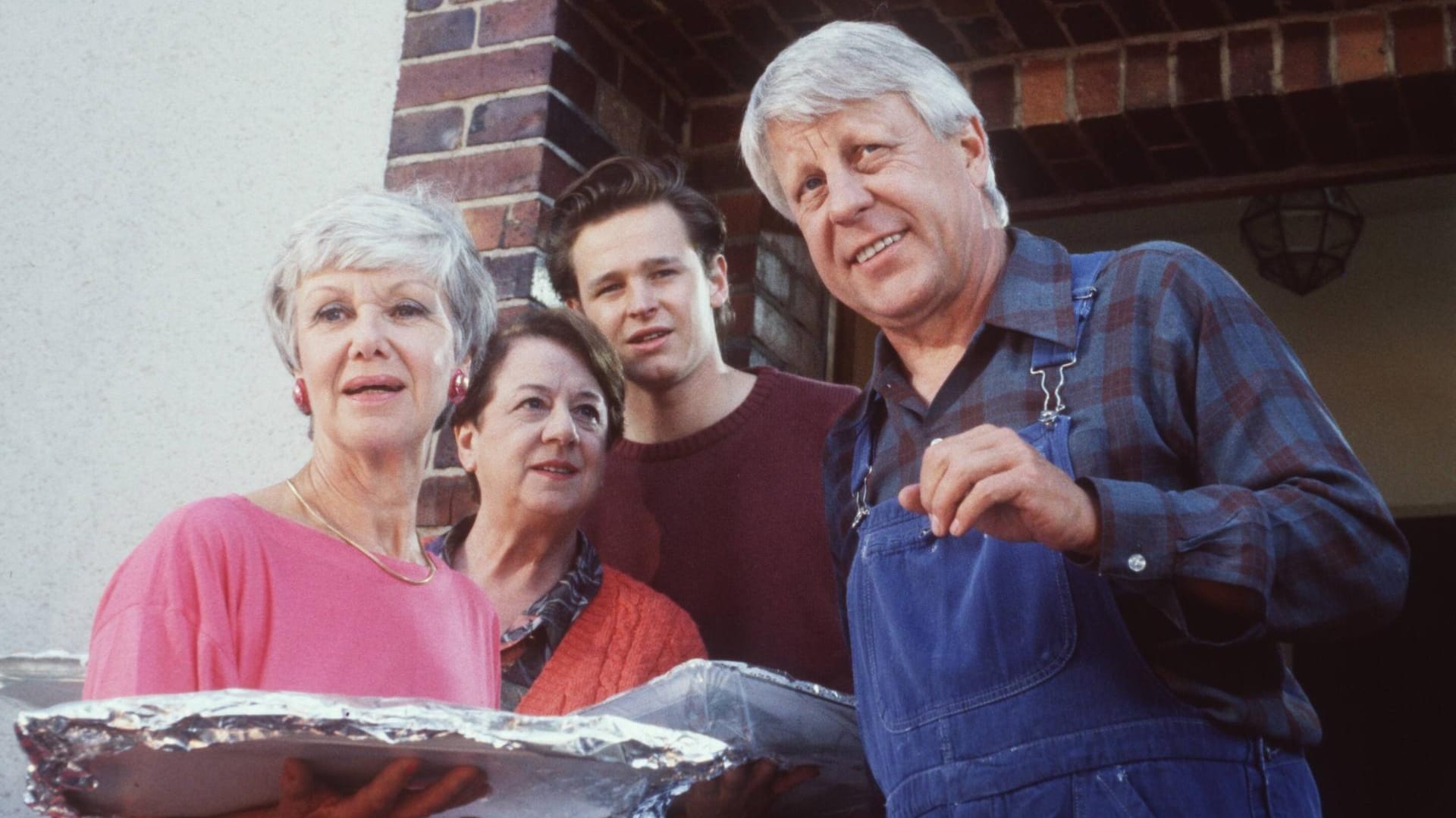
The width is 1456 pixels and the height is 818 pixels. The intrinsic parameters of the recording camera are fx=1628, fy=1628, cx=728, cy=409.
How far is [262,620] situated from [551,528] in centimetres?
71

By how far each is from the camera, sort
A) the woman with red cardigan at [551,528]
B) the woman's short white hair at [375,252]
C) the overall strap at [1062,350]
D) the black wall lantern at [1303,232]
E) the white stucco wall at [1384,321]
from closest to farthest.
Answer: the overall strap at [1062,350] → the woman's short white hair at [375,252] → the woman with red cardigan at [551,528] → the black wall lantern at [1303,232] → the white stucco wall at [1384,321]

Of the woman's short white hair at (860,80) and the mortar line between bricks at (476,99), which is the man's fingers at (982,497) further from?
the mortar line between bricks at (476,99)

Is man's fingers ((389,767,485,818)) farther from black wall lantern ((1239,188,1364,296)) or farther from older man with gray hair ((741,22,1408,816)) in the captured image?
black wall lantern ((1239,188,1364,296))

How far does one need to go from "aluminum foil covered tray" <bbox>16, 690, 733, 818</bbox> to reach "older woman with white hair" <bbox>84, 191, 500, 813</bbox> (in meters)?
0.10

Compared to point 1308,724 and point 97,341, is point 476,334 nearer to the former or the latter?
point 1308,724

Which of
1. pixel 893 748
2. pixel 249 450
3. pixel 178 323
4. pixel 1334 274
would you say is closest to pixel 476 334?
pixel 893 748

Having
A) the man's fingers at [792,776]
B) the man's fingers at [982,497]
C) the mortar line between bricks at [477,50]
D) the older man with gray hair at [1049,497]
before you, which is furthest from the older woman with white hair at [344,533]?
the mortar line between bricks at [477,50]

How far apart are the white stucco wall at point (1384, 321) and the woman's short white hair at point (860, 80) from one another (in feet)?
10.5

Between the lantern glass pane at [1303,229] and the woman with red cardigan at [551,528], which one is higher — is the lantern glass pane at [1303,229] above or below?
above

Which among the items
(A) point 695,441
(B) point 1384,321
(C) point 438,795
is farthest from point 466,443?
(B) point 1384,321

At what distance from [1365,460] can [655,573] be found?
134 inches

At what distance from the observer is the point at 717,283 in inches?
109

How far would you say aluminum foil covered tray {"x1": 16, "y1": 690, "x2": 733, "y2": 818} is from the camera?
135cm

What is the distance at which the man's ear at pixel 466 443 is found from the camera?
2.39 metres
